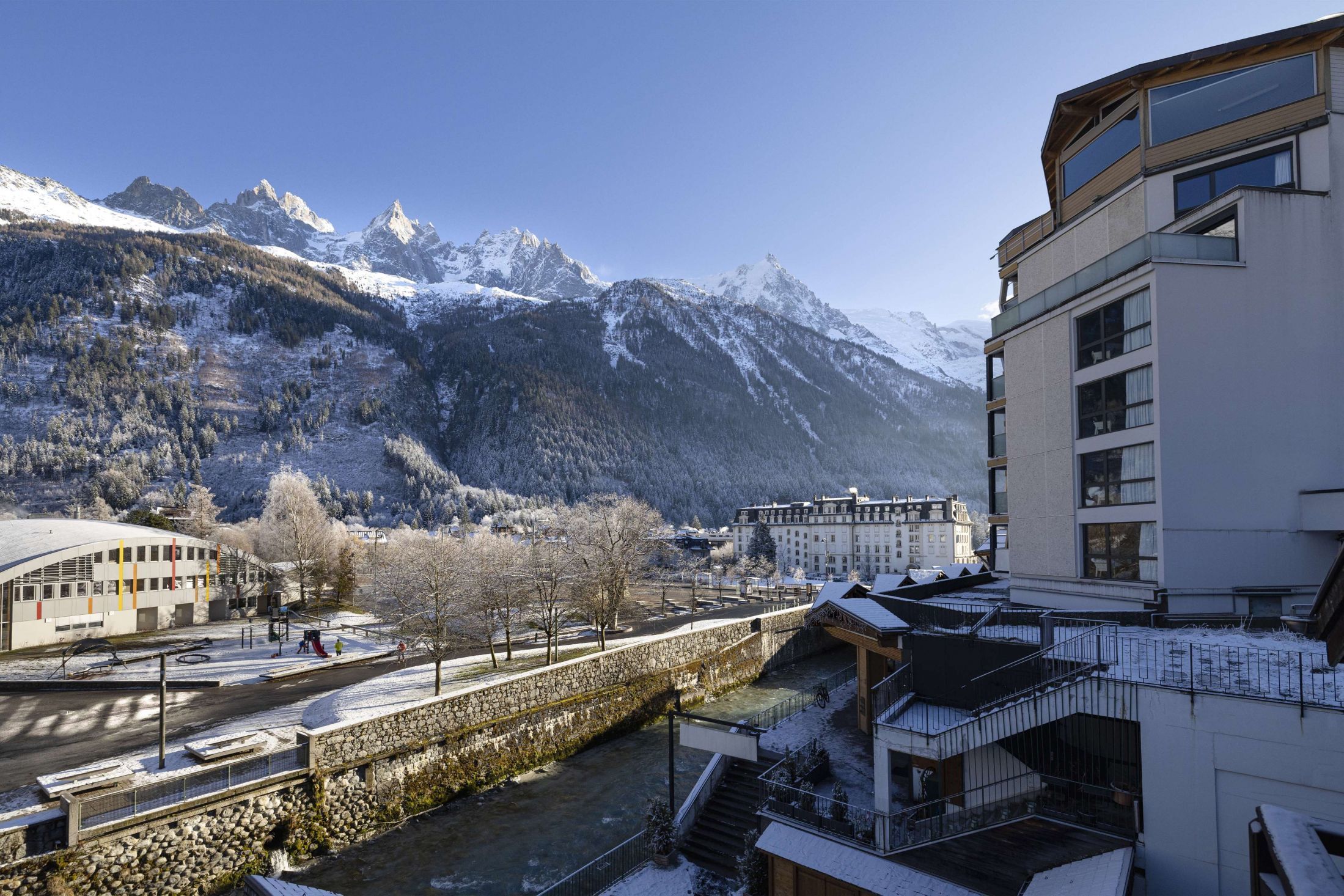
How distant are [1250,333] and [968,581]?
14449 millimetres

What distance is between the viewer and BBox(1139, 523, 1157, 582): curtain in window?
47.8ft

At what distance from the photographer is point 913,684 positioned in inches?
633

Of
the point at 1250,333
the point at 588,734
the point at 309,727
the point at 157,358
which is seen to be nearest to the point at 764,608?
the point at 588,734

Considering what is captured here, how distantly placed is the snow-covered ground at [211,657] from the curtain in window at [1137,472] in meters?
34.5

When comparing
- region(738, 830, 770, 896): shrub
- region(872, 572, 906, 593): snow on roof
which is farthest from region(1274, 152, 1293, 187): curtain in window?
region(738, 830, 770, 896): shrub

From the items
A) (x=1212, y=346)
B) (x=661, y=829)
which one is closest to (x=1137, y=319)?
(x=1212, y=346)

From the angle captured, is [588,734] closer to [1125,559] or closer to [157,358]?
[1125,559]

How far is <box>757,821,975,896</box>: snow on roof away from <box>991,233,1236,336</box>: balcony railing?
1412 centimetres

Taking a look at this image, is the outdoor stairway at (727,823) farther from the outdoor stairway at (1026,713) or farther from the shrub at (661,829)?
the outdoor stairway at (1026,713)

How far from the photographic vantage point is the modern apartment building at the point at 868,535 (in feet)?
298

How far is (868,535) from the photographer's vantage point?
318 ft

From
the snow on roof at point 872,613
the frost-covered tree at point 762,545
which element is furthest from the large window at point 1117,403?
the frost-covered tree at point 762,545

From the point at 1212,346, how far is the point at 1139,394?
1.67 m

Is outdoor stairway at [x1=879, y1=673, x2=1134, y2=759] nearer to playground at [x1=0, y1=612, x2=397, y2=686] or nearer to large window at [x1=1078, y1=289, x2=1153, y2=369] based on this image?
large window at [x1=1078, y1=289, x2=1153, y2=369]
